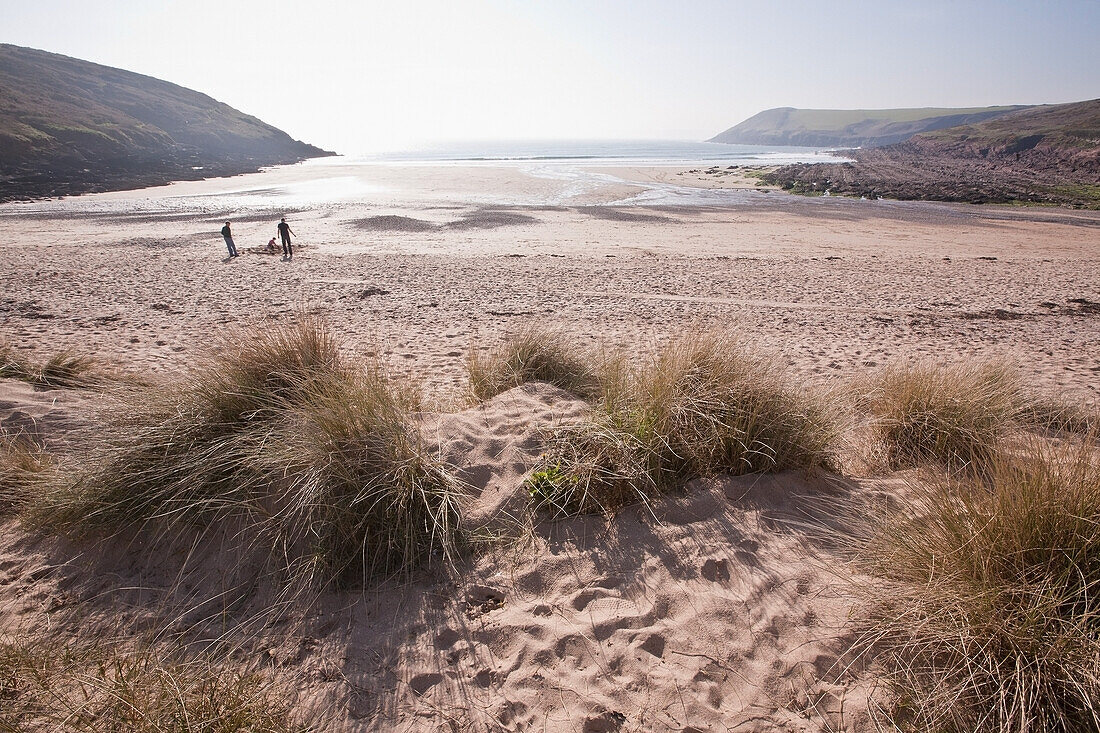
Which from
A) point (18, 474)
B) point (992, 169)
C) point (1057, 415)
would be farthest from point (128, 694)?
point (992, 169)

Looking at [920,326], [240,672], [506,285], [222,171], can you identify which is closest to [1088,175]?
[920,326]

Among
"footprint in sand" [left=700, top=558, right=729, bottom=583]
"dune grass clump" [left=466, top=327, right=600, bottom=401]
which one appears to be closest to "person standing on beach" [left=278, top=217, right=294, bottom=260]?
"dune grass clump" [left=466, top=327, right=600, bottom=401]

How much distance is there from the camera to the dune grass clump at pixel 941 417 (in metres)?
3.83

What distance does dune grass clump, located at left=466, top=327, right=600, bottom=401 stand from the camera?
4.95 m

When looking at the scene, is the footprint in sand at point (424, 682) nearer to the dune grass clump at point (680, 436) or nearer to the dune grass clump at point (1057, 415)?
the dune grass clump at point (680, 436)

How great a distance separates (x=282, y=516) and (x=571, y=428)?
1839 millimetres

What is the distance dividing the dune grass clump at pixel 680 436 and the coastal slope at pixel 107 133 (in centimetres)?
3984

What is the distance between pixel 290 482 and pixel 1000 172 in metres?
67.3

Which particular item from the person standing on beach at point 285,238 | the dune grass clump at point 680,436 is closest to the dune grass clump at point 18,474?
the dune grass clump at point 680,436

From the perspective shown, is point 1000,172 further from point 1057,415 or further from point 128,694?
point 128,694

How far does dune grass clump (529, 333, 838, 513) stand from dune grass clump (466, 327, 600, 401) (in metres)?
1.14

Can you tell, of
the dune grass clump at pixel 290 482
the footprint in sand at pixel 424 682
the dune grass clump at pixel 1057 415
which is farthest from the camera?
the dune grass clump at pixel 1057 415

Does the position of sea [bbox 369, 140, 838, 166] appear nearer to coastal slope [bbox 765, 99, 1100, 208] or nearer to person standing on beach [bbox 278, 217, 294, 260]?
coastal slope [bbox 765, 99, 1100, 208]

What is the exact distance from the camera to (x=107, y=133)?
54.1 m
